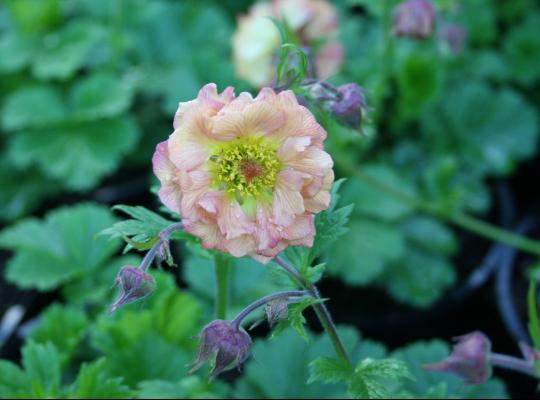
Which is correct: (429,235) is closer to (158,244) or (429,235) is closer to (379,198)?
(379,198)

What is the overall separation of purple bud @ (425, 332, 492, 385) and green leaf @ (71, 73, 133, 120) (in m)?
0.88

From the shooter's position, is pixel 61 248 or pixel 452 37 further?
pixel 452 37

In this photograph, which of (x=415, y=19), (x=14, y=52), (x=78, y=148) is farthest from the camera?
(x=14, y=52)

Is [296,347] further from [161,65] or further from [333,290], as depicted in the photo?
[161,65]

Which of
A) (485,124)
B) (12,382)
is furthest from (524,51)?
(12,382)

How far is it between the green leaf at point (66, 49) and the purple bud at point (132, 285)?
37.4 inches

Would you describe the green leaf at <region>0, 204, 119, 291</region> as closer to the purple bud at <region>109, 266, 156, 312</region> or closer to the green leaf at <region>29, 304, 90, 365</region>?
the green leaf at <region>29, 304, 90, 365</region>

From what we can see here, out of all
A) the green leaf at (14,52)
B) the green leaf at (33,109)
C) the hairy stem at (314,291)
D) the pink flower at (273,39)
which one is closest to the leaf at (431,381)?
the hairy stem at (314,291)

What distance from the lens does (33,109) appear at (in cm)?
151

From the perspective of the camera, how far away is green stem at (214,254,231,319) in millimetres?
769

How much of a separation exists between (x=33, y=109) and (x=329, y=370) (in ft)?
3.27

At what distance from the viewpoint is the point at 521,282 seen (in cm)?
136

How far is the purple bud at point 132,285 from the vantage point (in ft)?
2.13

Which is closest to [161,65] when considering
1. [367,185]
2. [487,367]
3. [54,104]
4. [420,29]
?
[54,104]
